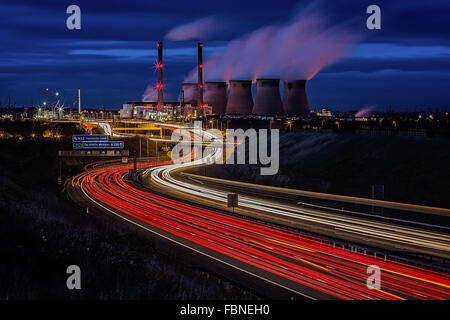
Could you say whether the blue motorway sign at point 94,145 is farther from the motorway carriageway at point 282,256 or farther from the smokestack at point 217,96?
the smokestack at point 217,96

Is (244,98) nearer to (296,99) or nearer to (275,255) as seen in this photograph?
(296,99)

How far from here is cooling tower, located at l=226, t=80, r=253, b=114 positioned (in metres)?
132

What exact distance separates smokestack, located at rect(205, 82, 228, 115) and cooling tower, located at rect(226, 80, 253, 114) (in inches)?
813

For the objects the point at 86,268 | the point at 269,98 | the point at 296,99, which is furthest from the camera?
the point at 296,99

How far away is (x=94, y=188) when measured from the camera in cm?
4812

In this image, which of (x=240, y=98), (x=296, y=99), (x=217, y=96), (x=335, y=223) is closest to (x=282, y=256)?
(x=335, y=223)

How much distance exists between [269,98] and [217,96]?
1391 inches

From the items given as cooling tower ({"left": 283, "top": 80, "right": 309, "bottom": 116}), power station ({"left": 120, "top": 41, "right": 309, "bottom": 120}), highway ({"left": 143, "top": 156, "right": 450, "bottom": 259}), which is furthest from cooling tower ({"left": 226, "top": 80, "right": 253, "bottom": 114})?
highway ({"left": 143, "top": 156, "right": 450, "bottom": 259})

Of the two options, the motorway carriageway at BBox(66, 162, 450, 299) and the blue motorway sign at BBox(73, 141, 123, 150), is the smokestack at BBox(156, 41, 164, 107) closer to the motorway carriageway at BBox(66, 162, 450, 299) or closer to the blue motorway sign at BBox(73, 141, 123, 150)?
the blue motorway sign at BBox(73, 141, 123, 150)

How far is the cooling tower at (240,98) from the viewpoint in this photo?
433ft

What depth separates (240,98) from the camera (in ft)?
436

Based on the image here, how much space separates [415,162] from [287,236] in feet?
78.2
